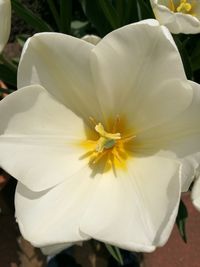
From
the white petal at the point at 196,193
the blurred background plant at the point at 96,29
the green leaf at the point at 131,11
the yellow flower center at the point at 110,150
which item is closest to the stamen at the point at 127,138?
the yellow flower center at the point at 110,150

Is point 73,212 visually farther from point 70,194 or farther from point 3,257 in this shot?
point 3,257

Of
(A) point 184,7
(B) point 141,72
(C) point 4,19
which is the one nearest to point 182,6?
(A) point 184,7

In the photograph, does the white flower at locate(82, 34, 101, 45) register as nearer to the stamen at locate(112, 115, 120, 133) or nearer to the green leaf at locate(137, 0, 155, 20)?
the stamen at locate(112, 115, 120, 133)

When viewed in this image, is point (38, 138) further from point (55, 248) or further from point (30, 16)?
point (30, 16)

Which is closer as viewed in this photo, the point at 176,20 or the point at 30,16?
the point at 176,20

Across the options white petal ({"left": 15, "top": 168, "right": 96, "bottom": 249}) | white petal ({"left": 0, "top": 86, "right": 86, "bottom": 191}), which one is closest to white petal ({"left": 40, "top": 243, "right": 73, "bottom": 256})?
white petal ({"left": 15, "top": 168, "right": 96, "bottom": 249})

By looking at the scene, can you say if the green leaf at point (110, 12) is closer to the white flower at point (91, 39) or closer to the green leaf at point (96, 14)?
the green leaf at point (96, 14)
